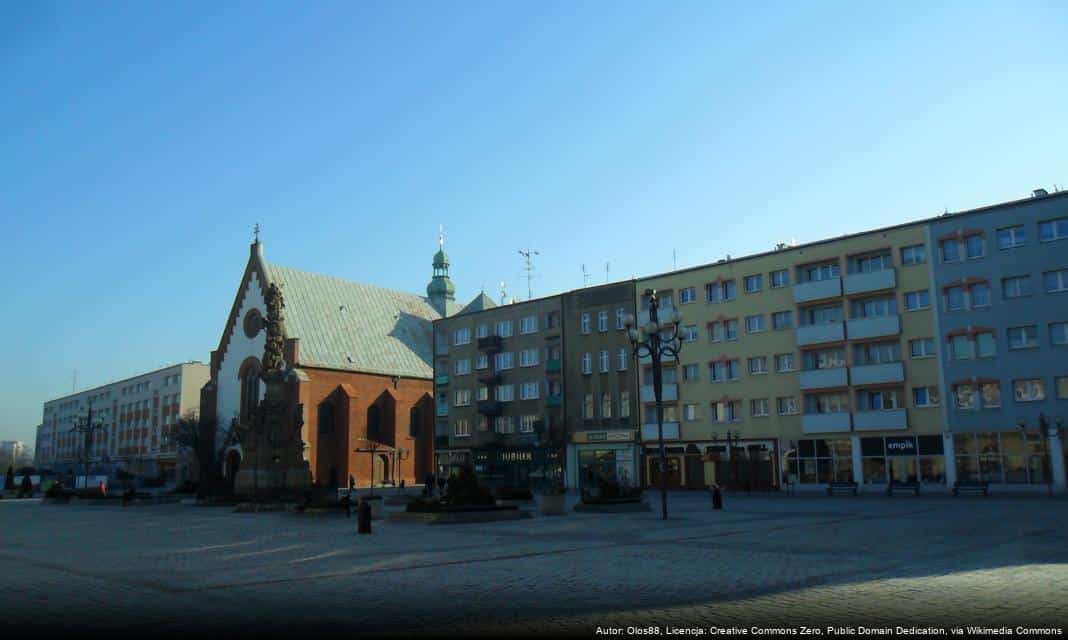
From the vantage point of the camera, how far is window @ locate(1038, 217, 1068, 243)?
47.2 meters

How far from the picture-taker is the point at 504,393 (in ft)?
234

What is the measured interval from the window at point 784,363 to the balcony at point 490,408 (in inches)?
933

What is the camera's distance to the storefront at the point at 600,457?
6219cm

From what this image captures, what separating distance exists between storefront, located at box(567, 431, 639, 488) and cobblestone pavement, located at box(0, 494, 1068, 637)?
36139 mm

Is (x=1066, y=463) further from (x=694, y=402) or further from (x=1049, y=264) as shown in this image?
(x=694, y=402)

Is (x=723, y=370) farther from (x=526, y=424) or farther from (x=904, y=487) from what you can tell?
(x=526, y=424)

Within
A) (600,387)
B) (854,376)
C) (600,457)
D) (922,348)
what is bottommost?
(600,457)

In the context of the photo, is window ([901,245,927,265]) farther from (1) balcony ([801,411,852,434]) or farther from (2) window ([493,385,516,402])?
(2) window ([493,385,516,402])

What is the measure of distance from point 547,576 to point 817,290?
150 ft

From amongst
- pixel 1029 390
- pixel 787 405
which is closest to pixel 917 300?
pixel 1029 390

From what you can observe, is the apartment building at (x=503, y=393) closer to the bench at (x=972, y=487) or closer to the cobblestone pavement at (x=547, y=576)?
the bench at (x=972, y=487)

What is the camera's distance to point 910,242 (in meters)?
52.5

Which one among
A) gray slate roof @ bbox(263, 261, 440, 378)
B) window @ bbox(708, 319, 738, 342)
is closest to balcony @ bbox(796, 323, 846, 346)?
window @ bbox(708, 319, 738, 342)

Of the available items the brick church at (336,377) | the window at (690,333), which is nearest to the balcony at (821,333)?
the window at (690,333)
